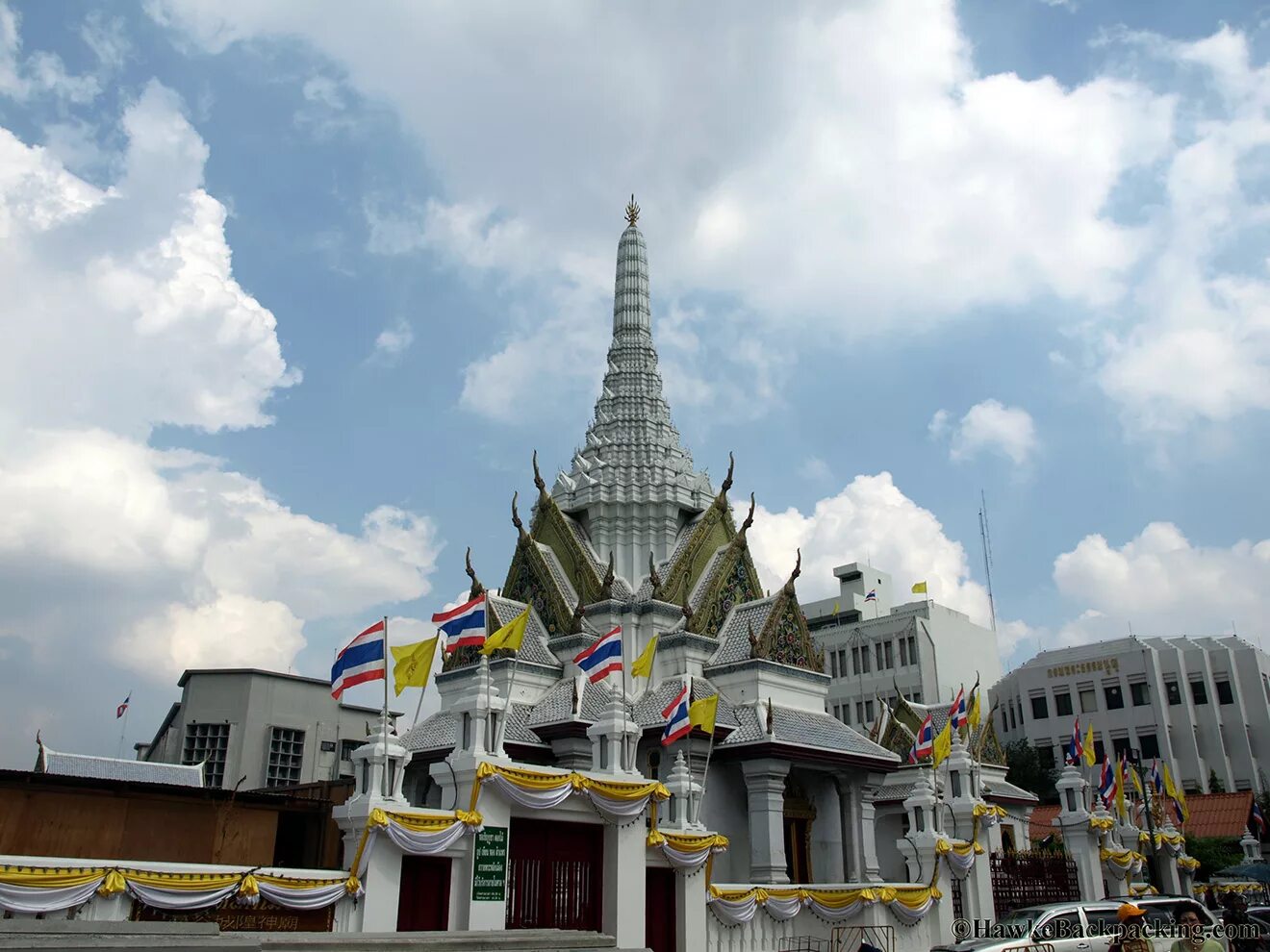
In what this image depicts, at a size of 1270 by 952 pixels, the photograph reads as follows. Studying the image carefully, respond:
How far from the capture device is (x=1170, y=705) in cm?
6469

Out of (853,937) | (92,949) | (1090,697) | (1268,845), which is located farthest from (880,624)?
(92,949)

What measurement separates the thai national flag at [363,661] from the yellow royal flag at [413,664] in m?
0.37

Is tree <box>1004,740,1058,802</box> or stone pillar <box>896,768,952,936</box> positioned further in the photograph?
tree <box>1004,740,1058,802</box>

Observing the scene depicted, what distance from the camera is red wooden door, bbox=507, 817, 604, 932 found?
54.9 feet

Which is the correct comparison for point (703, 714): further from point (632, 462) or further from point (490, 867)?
point (632, 462)

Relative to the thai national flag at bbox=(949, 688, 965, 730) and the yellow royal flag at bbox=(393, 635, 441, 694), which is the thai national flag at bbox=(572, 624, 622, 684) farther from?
the thai national flag at bbox=(949, 688, 965, 730)

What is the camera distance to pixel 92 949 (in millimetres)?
6113

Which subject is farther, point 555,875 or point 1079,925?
point 1079,925

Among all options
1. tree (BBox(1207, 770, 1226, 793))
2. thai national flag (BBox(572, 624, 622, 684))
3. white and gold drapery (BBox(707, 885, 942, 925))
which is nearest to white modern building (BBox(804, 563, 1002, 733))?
tree (BBox(1207, 770, 1226, 793))

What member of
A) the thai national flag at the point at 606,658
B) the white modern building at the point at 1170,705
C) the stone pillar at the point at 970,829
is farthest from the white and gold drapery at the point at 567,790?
the white modern building at the point at 1170,705

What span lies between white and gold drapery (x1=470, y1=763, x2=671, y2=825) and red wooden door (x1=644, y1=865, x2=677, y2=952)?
141 centimetres

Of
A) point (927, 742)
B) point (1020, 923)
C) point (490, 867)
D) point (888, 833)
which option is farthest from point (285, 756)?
point (1020, 923)

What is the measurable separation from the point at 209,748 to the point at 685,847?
25.1 meters

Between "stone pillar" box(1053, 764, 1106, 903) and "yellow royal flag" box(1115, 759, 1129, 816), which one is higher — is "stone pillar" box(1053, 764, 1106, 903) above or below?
below
